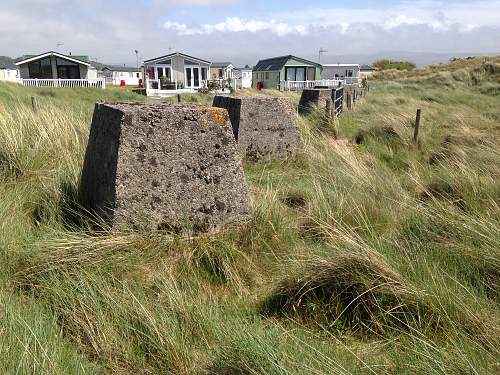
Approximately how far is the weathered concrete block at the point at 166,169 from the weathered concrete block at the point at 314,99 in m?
7.48

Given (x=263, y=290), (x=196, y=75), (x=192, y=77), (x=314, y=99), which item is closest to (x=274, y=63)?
(x=196, y=75)

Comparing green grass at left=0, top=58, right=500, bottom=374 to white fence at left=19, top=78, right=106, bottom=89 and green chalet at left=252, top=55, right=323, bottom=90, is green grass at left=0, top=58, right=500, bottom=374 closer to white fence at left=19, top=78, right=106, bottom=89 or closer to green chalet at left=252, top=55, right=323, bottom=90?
white fence at left=19, top=78, right=106, bottom=89

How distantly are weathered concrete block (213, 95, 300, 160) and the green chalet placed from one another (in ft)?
137

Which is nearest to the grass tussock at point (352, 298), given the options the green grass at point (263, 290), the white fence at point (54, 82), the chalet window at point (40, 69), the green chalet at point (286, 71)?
the green grass at point (263, 290)

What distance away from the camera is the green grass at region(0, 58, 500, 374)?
1996mm

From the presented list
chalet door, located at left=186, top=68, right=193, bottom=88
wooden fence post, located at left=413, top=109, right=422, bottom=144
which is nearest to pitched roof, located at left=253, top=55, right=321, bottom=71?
chalet door, located at left=186, top=68, right=193, bottom=88

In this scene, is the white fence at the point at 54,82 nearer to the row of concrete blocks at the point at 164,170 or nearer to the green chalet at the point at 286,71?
the green chalet at the point at 286,71

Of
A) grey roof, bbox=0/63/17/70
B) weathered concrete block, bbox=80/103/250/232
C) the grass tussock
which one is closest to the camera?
the grass tussock

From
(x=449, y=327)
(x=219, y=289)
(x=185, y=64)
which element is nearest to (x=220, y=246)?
(x=219, y=289)

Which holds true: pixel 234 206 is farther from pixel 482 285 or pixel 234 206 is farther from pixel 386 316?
pixel 482 285

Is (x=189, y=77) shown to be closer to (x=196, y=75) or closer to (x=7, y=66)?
(x=196, y=75)

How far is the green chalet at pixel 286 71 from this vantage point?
49.5 meters

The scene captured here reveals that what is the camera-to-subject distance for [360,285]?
8.45ft

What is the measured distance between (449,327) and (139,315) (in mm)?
1582
